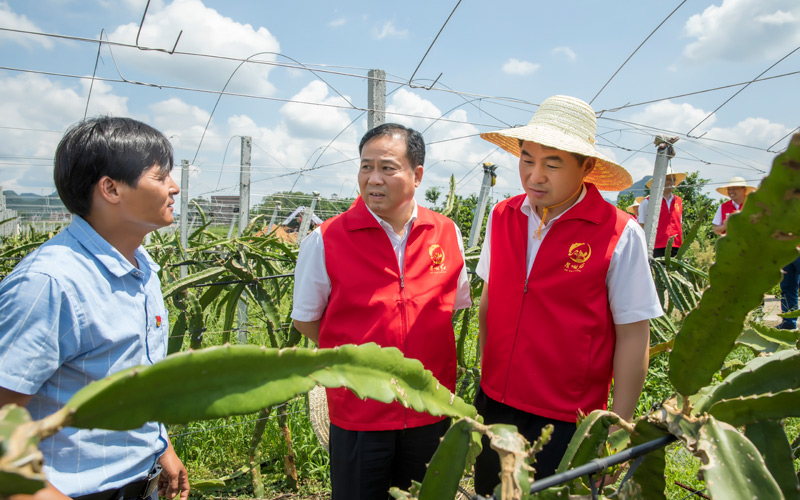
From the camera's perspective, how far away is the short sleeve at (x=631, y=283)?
1.49m

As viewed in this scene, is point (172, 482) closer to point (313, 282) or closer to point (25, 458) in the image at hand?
point (313, 282)

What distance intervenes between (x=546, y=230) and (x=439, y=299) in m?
0.43

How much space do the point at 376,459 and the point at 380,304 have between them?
507mm

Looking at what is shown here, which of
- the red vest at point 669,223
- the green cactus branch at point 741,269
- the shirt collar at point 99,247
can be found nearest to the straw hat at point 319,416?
the shirt collar at point 99,247

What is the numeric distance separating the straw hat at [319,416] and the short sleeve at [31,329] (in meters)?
1.80

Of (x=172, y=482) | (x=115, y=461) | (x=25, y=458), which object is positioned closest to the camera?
(x=25, y=458)

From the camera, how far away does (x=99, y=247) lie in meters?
1.23

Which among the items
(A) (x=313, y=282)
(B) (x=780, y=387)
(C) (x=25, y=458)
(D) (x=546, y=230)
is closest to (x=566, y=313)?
(D) (x=546, y=230)

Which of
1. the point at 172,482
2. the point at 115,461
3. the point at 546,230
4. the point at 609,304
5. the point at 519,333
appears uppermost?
the point at 546,230

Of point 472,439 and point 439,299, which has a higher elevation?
→ point 439,299

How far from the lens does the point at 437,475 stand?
837 millimetres

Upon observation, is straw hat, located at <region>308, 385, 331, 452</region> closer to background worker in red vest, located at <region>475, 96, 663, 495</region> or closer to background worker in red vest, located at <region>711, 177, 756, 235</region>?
background worker in red vest, located at <region>475, 96, 663, 495</region>

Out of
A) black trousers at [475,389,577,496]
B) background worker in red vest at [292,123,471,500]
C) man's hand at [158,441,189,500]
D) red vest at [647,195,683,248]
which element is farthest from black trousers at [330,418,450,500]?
red vest at [647,195,683,248]

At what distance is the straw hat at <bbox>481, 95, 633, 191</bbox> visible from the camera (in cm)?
151
